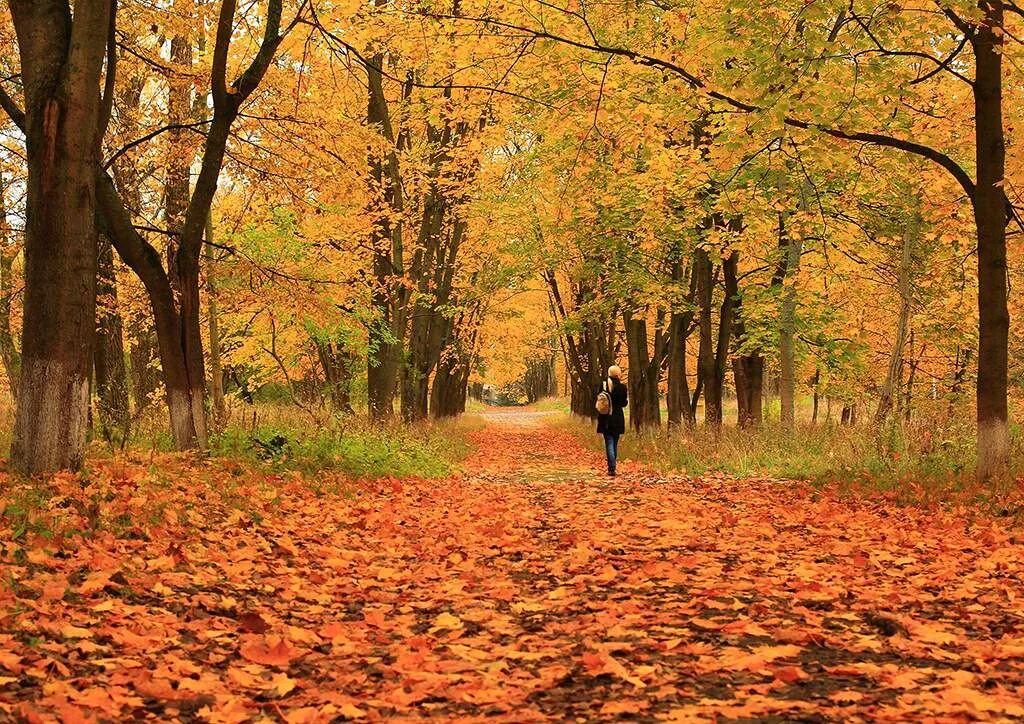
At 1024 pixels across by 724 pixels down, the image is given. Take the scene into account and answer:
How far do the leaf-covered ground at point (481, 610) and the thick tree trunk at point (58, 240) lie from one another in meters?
0.61

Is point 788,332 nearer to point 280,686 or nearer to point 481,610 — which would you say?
point 481,610

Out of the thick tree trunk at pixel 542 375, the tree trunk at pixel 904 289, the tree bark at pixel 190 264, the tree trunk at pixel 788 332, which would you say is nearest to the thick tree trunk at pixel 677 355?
the tree trunk at pixel 788 332

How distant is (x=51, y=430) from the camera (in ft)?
24.0

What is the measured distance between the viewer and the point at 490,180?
23.9 meters

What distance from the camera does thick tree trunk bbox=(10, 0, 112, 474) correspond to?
7254 mm

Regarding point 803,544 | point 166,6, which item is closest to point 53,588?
point 803,544

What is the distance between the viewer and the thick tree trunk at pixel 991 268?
32.7 ft

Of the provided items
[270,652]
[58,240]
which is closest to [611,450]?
[58,240]

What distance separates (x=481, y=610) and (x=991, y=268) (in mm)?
7892

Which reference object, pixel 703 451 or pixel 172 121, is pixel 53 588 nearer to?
pixel 172 121

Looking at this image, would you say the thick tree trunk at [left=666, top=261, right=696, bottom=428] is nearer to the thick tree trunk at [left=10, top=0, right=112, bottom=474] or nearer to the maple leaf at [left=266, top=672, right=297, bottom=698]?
the thick tree trunk at [left=10, top=0, right=112, bottom=474]

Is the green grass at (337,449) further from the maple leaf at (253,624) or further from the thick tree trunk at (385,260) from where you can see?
the maple leaf at (253,624)

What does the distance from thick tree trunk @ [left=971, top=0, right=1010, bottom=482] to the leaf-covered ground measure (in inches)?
62.9

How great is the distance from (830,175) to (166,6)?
11550mm
